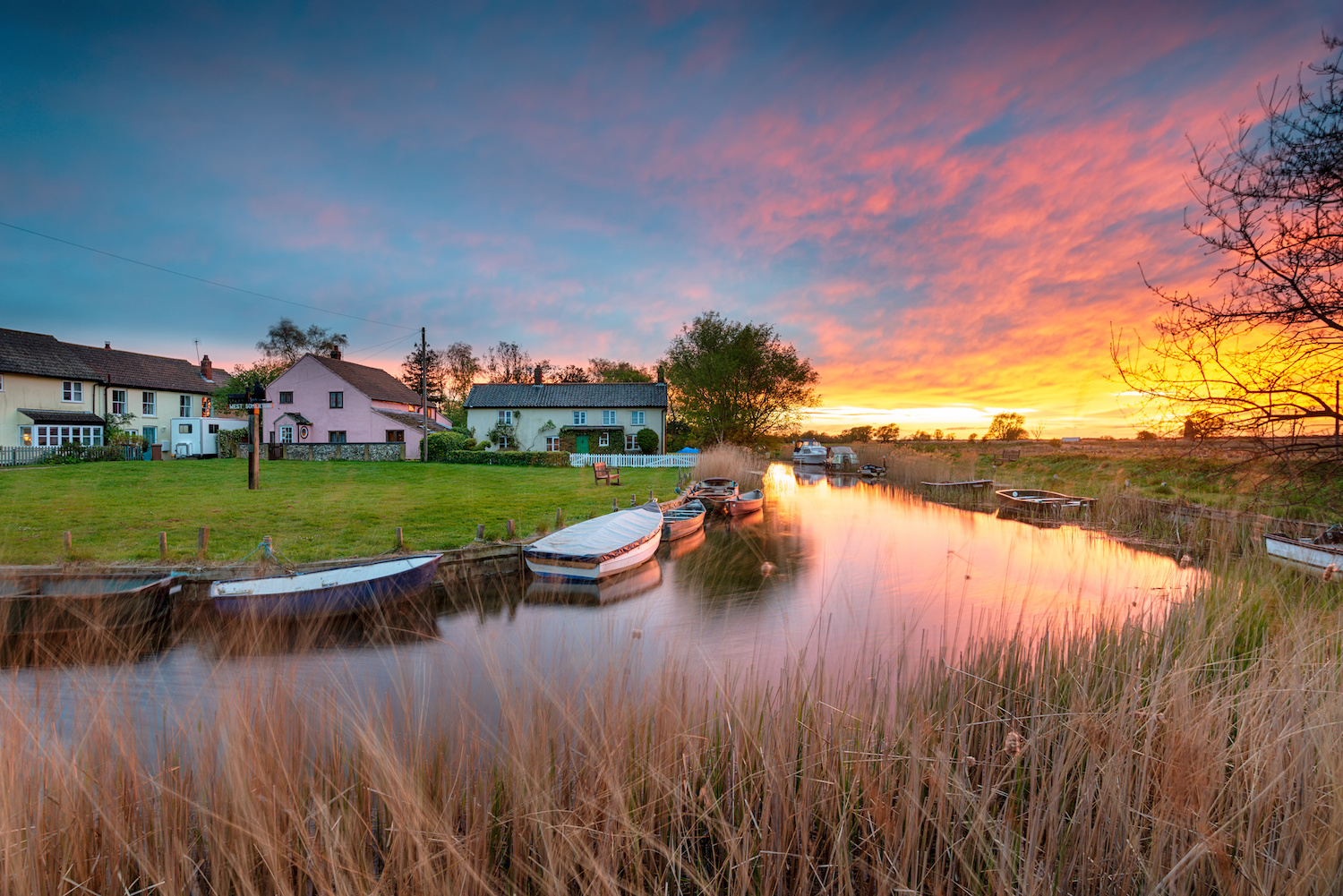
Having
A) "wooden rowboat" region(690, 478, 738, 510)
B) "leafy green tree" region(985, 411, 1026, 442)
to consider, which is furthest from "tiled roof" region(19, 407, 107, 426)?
"leafy green tree" region(985, 411, 1026, 442)

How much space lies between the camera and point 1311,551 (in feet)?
30.1

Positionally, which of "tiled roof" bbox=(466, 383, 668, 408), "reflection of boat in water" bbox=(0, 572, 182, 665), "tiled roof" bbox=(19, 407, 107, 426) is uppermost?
"tiled roof" bbox=(466, 383, 668, 408)

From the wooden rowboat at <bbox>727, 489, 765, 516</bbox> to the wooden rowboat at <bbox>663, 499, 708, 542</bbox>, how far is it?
3306mm

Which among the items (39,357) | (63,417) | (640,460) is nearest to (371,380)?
(63,417)

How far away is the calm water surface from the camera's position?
4175mm

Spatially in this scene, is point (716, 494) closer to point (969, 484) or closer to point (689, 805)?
point (969, 484)

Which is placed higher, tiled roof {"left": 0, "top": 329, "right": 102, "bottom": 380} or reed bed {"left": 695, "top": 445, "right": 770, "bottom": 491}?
tiled roof {"left": 0, "top": 329, "right": 102, "bottom": 380}

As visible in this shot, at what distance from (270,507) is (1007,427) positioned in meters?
64.8

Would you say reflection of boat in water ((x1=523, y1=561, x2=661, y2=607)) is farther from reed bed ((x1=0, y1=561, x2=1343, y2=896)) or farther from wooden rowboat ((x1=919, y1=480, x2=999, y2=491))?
wooden rowboat ((x1=919, y1=480, x2=999, y2=491))

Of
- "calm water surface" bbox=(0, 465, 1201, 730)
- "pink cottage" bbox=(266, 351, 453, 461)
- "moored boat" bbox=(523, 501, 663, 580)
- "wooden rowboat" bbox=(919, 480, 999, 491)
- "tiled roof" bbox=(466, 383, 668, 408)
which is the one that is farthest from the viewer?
"tiled roof" bbox=(466, 383, 668, 408)

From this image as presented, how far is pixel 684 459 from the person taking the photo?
112 ft

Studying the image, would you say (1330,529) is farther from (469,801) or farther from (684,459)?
(684,459)

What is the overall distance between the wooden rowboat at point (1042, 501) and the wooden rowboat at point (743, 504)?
32.3 ft

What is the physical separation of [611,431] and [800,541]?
24.3 m
